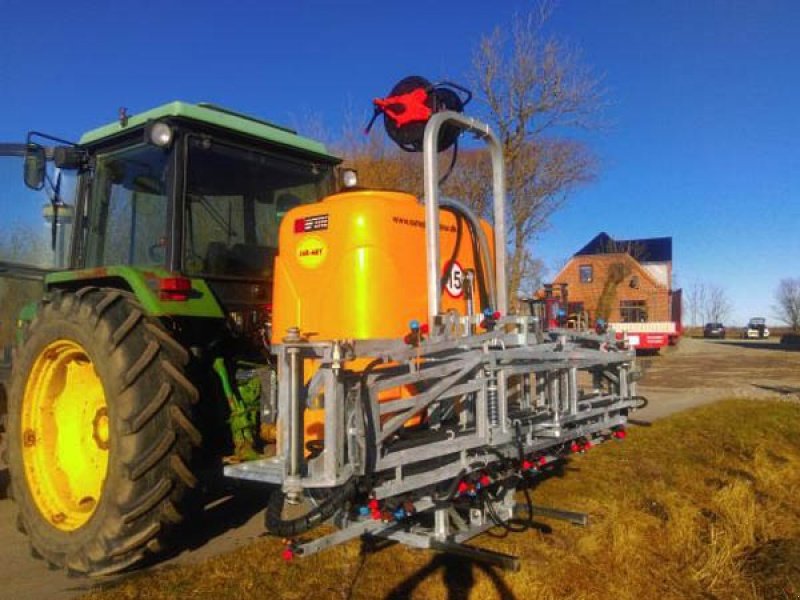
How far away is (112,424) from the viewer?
3443 millimetres

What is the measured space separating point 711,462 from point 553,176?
12.8 metres

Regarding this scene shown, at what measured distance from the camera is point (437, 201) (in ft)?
12.4

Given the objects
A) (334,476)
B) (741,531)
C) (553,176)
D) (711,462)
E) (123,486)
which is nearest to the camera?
(334,476)

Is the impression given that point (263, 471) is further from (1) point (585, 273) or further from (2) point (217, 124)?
(1) point (585, 273)

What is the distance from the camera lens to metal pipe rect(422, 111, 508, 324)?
3.68 m

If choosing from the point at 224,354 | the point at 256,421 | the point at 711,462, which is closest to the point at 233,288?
the point at 224,354

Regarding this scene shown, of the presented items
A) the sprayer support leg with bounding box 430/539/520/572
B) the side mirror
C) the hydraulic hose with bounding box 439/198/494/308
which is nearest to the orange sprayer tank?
the hydraulic hose with bounding box 439/198/494/308

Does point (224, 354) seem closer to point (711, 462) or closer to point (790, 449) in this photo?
point (711, 462)

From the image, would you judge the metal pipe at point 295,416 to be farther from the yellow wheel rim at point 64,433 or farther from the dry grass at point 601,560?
the yellow wheel rim at point 64,433

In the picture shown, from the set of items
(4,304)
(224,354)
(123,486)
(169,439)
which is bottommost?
(123,486)

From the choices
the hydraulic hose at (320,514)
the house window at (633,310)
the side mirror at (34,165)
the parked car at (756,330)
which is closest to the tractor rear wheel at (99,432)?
the hydraulic hose at (320,514)

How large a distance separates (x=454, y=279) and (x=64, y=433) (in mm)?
2586

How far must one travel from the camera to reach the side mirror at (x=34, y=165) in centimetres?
493

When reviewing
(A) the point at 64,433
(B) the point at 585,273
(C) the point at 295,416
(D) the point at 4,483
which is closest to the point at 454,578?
(C) the point at 295,416
